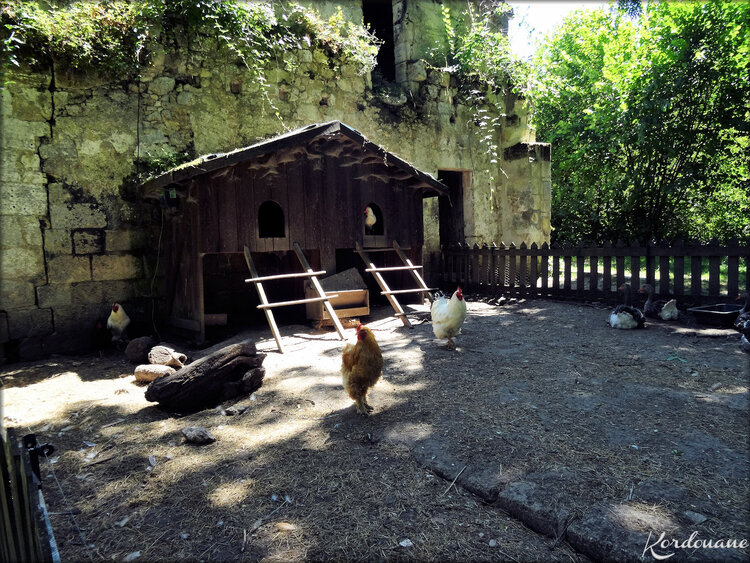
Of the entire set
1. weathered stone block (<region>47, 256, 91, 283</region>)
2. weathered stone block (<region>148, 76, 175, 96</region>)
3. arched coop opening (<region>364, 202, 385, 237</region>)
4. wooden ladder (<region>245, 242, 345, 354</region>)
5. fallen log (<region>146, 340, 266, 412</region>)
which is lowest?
fallen log (<region>146, 340, 266, 412</region>)

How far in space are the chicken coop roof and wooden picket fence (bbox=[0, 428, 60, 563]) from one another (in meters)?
4.83

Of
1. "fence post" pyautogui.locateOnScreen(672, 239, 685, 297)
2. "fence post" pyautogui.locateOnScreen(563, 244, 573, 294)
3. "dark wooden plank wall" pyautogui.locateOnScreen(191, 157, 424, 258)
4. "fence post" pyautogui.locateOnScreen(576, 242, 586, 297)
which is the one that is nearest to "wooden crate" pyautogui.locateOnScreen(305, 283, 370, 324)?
"dark wooden plank wall" pyautogui.locateOnScreen(191, 157, 424, 258)

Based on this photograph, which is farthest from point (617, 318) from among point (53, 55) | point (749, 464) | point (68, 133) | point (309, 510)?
point (53, 55)

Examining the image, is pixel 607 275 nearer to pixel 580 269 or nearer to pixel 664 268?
pixel 580 269

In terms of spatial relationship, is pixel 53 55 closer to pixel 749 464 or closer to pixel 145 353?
pixel 145 353

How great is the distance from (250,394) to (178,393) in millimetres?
679

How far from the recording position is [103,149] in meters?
6.87

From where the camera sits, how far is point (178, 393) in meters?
4.17

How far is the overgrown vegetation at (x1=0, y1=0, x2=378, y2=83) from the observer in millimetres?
6164

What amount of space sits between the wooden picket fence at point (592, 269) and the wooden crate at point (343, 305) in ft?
11.3

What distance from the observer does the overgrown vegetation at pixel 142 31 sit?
616cm

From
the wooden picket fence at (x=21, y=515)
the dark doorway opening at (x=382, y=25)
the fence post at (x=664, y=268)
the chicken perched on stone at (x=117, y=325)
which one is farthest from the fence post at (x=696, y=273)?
the chicken perched on stone at (x=117, y=325)

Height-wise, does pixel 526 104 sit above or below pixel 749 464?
above

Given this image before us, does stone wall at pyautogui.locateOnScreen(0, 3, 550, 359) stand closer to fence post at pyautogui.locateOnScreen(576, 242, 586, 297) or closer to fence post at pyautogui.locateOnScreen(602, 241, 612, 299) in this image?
fence post at pyautogui.locateOnScreen(576, 242, 586, 297)
